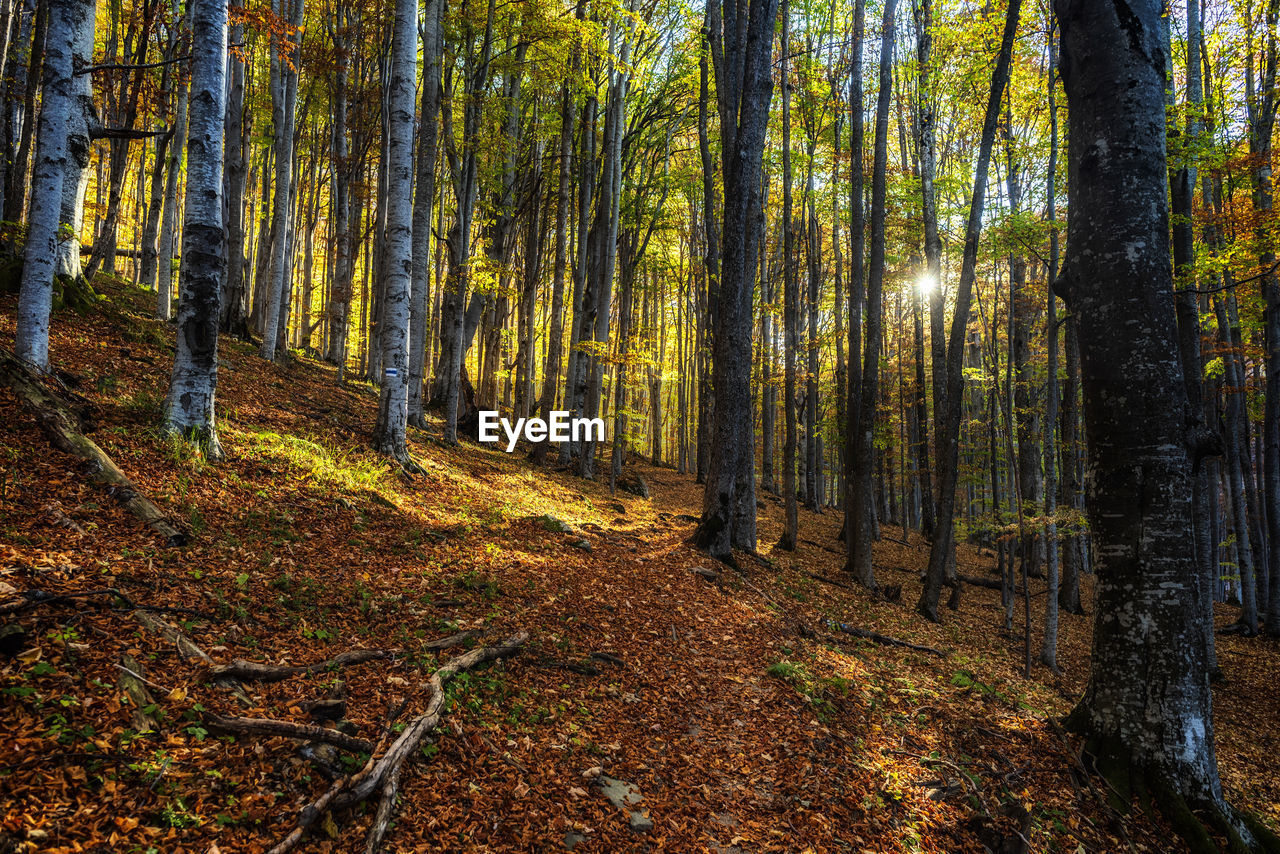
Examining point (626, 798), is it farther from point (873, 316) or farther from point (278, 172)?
point (278, 172)

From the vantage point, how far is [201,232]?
5.77 metres

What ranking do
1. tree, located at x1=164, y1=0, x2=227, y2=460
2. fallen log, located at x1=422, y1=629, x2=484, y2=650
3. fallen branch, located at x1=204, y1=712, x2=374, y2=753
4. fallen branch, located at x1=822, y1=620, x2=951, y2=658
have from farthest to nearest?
fallen branch, located at x1=822, y1=620, x2=951, y2=658 < tree, located at x1=164, y1=0, x2=227, y2=460 < fallen log, located at x1=422, y1=629, x2=484, y2=650 < fallen branch, located at x1=204, y1=712, x2=374, y2=753

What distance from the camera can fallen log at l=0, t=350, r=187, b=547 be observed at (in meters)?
4.39

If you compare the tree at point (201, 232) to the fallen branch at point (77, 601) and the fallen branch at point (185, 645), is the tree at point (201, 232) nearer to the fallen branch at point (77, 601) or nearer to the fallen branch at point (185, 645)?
the fallen branch at point (77, 601)

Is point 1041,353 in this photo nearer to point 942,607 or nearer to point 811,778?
point 942,607

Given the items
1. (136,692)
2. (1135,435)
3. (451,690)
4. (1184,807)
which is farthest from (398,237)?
(1184,807)

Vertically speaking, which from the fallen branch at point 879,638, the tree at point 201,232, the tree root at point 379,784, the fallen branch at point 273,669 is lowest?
the fallen branch at point 879,638

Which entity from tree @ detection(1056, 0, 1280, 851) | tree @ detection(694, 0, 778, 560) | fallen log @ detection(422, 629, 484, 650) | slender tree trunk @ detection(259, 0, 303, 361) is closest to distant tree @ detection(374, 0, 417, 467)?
fallen log @ detection(422, 629, 484, 650)

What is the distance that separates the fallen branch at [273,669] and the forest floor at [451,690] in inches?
2.8

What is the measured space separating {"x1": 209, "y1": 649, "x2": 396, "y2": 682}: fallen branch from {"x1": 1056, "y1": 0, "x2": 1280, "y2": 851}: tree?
17.8 feet

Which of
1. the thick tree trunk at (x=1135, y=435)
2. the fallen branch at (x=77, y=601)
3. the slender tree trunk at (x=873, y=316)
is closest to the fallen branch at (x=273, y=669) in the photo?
the fallen branch at (x=77, y=601)

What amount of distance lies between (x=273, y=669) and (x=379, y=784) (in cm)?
109

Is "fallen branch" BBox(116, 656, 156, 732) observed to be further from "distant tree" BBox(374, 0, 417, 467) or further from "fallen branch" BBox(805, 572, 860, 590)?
"fallen branch" BBox(805, 572, 860, 590)

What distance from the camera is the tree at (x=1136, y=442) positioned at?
383 centimetres
